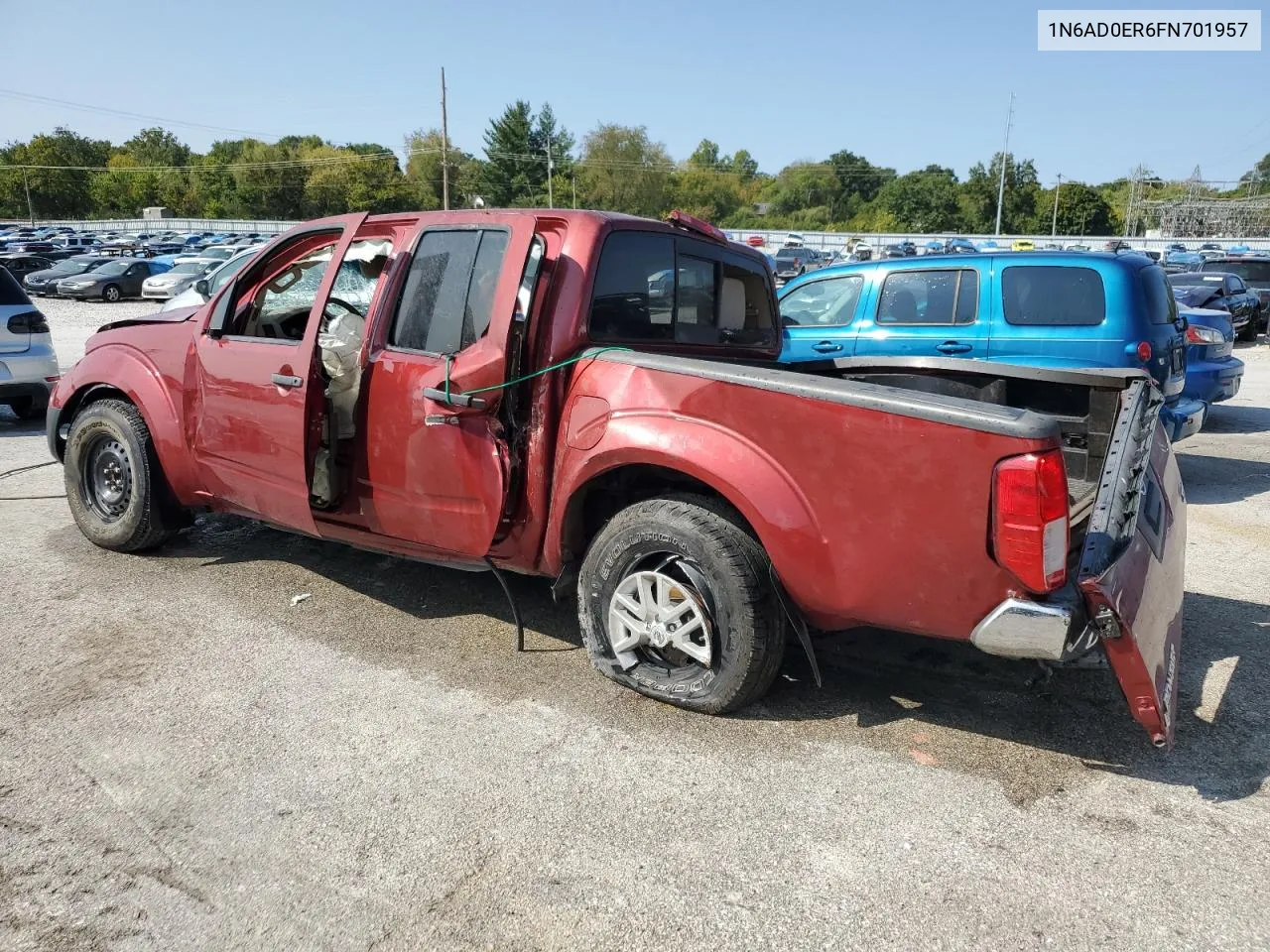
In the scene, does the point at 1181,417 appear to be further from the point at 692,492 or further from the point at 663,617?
the point at 663,617

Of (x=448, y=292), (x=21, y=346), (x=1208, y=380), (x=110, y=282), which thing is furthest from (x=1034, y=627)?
(x=110, y=282)

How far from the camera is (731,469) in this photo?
3240 mm

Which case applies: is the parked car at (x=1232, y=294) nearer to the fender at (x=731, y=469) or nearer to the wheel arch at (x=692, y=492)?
the wheel arch at (x=692, y=492)

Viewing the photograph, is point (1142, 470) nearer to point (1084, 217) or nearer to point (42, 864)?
point (42, 864)

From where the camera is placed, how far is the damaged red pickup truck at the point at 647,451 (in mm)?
2854

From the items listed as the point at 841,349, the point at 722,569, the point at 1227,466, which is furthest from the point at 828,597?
the point at 1227,466

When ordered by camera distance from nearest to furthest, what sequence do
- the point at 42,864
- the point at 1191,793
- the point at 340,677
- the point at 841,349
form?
the point at 42,864 < the point at 1191,793 < the point at 340,677 < the point at 841,349

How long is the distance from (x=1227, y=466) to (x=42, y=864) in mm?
9130

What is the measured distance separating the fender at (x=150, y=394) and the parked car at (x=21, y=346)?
3853 millimetres

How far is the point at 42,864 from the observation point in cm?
264

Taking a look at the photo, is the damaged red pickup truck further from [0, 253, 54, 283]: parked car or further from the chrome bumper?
[0, 253, 54, 283]: parked car

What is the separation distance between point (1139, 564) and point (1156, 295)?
4.59m

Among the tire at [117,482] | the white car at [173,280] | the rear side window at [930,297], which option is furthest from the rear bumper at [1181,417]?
the white car at [173,280]

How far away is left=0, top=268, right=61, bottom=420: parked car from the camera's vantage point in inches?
336
